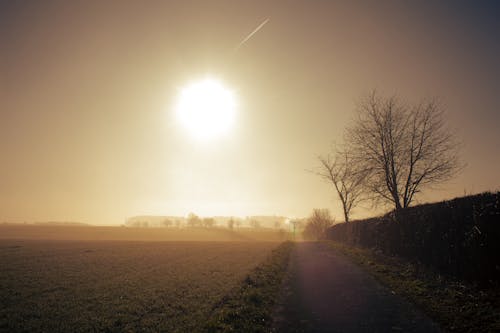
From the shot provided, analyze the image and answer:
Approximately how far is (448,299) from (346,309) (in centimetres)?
323

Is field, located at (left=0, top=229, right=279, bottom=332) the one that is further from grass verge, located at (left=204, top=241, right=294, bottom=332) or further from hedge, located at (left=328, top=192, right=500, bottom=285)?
hedge, located at (left=328, top=192, right=500, bottom=285)

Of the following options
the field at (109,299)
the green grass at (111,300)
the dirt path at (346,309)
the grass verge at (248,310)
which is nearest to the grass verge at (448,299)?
the dirt path at (346,309)

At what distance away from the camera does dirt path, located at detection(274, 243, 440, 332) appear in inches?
252

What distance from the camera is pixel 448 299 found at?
7.91 meters

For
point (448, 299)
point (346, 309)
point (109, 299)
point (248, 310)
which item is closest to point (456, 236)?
point (448, 299)

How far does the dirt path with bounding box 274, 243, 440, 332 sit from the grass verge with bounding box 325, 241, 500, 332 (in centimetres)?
42

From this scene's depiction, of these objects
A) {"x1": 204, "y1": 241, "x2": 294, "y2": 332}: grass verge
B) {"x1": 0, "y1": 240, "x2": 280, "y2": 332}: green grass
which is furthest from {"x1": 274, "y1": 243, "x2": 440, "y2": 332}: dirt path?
{"x1": 0, "y1": 240, "x2": 280, "y2": 332}: green grass

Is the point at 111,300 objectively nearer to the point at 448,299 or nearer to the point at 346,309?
the point at 346,309

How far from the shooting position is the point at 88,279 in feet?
56.3

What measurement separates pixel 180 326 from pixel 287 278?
278 inches

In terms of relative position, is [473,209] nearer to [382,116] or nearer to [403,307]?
[403,307]

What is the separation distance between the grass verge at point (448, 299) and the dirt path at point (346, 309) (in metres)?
0.42

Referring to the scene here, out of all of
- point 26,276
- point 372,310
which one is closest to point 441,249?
point 372,310

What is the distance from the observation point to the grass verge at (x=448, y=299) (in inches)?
242
